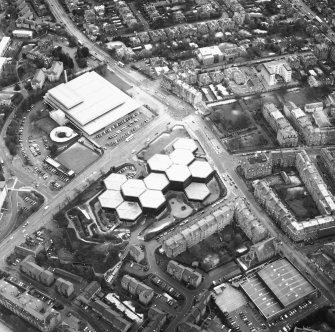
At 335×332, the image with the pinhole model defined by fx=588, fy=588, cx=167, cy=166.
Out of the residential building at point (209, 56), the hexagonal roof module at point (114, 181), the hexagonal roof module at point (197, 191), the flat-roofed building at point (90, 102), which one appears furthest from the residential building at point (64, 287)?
the residential building at point (209, 56)

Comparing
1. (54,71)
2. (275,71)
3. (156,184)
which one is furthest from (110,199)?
(275,71)

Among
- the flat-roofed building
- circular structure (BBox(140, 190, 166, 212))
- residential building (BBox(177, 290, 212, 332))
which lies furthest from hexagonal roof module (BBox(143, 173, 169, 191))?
residential building (BBox(177, 290, 212, 332))

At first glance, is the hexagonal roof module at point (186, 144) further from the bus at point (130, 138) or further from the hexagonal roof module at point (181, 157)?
the bus at point (130, 138)

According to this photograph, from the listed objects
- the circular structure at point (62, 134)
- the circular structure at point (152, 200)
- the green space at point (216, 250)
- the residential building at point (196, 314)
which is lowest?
the green space at point (216, 250)

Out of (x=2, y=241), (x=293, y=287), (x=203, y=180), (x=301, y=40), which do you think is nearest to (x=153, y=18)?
(x=301, y=40)

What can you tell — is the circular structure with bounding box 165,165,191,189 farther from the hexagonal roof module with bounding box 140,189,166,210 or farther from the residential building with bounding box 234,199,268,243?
the residential building with bounding box 234,199,268,243
